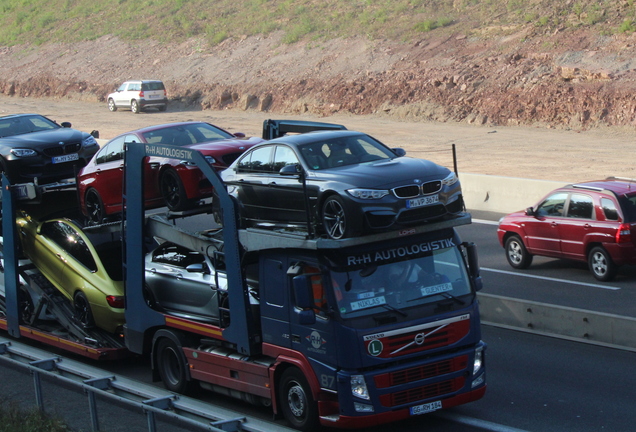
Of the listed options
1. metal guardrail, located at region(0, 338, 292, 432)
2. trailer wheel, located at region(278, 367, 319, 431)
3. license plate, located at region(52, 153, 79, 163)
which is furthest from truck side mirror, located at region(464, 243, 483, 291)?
license plate, located at region(52, 153, 79, 163)

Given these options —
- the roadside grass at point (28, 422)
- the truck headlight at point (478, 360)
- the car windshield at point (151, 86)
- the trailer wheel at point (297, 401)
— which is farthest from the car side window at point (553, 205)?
the car windshield at point (151, 86)

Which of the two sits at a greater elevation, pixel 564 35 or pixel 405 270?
pixel 564 35

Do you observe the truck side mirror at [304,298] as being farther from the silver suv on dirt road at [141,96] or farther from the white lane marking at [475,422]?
the silver suv on dirt road at [141,96]

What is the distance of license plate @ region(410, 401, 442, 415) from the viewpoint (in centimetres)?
825

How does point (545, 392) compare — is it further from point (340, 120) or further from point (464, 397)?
point (340, 120)

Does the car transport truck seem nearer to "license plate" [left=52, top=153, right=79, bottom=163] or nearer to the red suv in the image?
"license plate" [left=52, top=153, right=79, bottom=163]

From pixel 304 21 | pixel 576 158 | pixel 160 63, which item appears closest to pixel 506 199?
pixel 576 158

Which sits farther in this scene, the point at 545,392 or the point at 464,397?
the point at 545,392

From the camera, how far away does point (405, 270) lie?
8430 millimetres

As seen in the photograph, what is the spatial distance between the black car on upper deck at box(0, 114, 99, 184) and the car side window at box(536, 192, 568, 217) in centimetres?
830

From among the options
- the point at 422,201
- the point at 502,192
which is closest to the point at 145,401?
the point at 422,201

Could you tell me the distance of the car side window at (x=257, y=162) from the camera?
10.1 meters

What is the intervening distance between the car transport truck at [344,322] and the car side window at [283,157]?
42.3 inches

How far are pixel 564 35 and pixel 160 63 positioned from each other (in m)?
26.8
